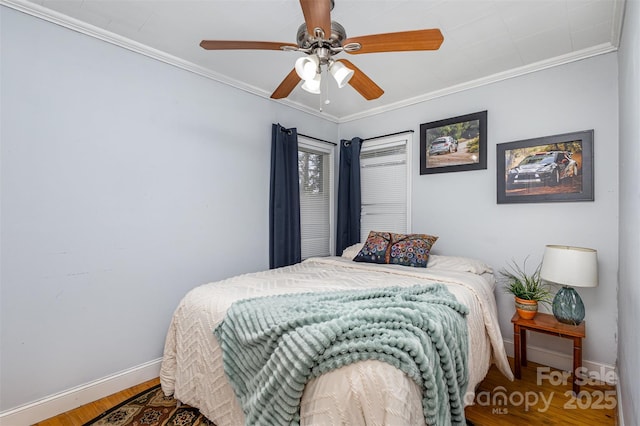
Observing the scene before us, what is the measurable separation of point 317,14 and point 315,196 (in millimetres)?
2576

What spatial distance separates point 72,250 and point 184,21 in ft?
5.62

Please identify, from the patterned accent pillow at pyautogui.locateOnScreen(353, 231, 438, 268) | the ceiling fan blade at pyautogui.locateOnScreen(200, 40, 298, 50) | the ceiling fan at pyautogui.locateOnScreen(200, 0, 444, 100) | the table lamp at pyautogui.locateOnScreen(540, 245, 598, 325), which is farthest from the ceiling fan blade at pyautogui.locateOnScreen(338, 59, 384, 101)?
the table lamp at pyautogui.locateOnScreen(540, 245, 598, 325)

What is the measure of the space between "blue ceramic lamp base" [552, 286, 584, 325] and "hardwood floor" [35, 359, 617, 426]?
489mm

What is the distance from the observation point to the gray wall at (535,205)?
2252 mm

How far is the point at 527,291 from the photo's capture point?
2.37m

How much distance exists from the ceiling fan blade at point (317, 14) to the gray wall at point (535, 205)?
2.12 meters

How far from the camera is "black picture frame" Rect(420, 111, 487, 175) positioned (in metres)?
2.86

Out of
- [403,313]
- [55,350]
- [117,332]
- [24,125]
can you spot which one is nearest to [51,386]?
[55,350]

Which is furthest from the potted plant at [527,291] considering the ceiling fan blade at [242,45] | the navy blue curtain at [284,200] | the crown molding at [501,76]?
the ceiling fan blade at [242,45]

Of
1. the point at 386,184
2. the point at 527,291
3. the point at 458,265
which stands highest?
the point at 386,184

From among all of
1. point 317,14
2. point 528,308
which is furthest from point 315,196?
point 317,14

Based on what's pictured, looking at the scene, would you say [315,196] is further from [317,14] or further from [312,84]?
[317,14]

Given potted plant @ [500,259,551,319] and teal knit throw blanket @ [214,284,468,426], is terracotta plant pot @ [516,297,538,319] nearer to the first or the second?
potted plant @ [500,259,551,319]

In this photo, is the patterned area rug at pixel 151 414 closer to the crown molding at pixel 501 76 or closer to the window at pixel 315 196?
the window at pixel 315 196
